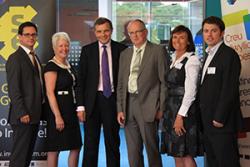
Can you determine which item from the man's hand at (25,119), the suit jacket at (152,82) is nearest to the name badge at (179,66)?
the suit jacket at (152,82)

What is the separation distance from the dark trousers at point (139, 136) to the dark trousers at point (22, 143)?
3.04ft

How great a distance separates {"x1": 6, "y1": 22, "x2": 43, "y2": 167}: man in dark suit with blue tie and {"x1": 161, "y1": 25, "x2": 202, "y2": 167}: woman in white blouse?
1268mm

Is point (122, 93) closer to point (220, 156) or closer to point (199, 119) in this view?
point (199, 119)

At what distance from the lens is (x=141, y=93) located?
12.8 feet

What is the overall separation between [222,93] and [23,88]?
1.86m

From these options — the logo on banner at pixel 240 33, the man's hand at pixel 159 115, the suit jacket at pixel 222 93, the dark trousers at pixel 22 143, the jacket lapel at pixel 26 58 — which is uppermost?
the logo on banner at pixel 240 33

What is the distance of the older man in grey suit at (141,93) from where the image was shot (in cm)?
390

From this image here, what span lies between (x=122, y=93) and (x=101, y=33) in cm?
62

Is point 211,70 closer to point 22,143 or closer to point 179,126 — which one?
point 179,126

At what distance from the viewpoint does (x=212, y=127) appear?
347cm

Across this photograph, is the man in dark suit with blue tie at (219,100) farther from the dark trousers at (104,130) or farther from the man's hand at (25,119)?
the man's hand at (25,119)

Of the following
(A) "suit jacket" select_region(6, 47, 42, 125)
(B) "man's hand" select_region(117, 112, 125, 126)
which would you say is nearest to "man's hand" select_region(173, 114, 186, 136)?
(B) "man's hand" select_region(117, 112, 125, 126)

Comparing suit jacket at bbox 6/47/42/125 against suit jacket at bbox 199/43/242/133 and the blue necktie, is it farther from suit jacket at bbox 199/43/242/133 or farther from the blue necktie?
suit jacket at bbox 199/43/242/133

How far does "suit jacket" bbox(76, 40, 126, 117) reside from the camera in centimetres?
414
